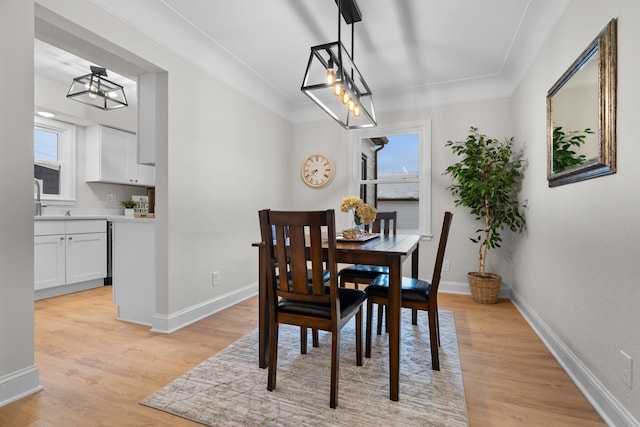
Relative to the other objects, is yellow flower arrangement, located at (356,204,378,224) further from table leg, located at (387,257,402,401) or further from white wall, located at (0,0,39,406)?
white wall, located at (0,0,39,406)

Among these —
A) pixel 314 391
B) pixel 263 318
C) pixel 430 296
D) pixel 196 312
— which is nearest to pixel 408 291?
pixel 430 296

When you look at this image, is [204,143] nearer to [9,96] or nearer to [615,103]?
[9,96]

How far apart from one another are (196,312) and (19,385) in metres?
1.31

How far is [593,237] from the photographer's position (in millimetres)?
1743

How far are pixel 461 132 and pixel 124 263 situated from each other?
3.88m

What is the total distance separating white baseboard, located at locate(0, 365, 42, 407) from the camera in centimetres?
161

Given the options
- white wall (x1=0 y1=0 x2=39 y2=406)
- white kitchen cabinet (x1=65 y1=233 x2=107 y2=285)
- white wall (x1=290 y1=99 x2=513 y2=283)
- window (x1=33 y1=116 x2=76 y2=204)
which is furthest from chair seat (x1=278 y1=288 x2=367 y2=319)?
window (x1=33 y1=116 x2=76 y2=204)

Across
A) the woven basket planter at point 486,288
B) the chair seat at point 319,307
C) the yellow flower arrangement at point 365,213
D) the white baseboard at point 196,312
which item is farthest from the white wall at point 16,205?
the woven basket planter at point 486,288

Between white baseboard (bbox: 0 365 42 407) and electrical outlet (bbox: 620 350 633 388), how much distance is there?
2.90m

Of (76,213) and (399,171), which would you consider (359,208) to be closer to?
(399,171)

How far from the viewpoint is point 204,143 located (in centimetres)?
302

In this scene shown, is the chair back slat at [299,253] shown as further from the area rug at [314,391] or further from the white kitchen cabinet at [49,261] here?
the white kitchen cabinet at [49,261]

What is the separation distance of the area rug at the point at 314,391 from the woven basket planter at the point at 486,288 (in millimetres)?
1327

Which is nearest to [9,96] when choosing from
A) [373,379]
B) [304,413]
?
[304,413]
